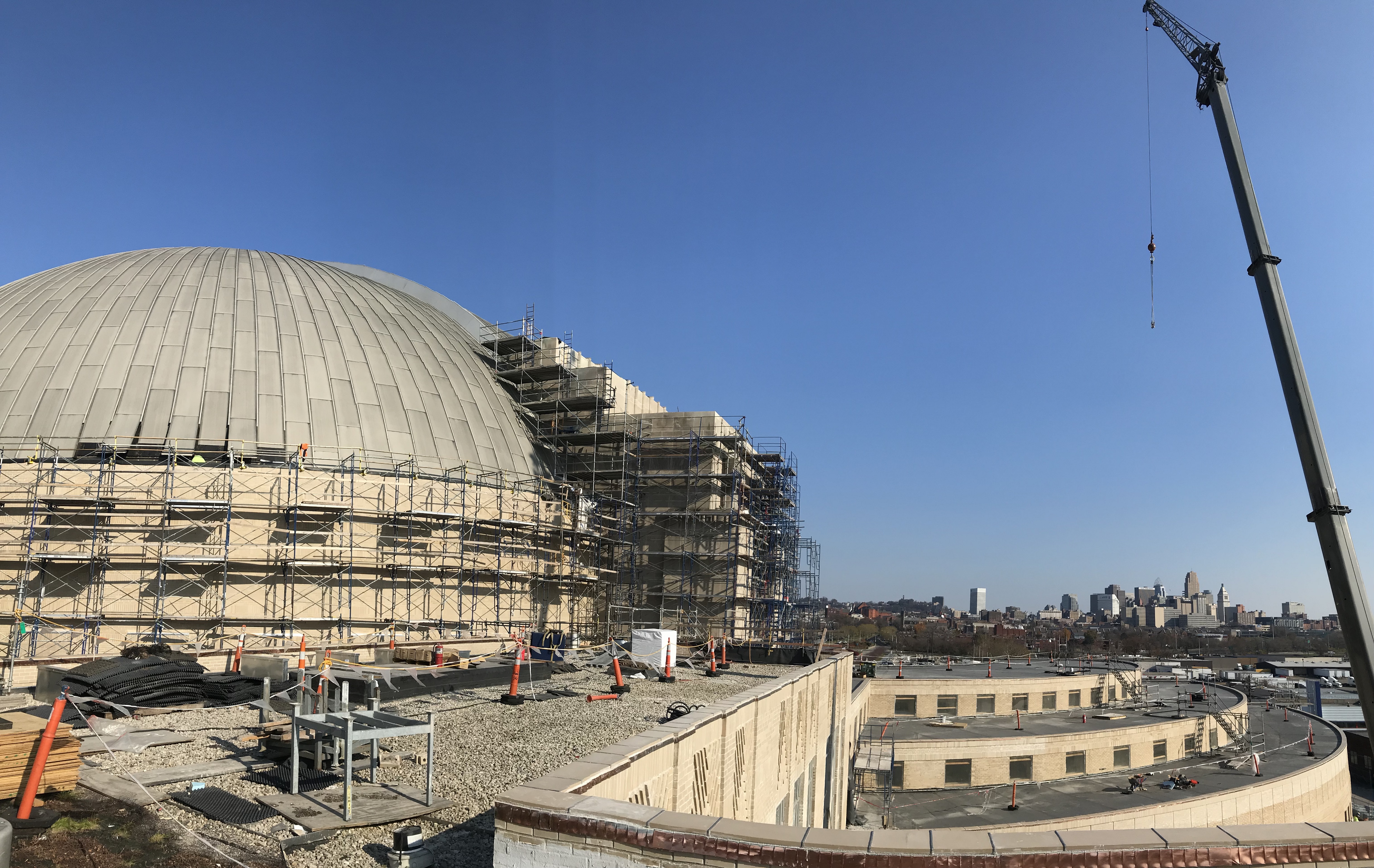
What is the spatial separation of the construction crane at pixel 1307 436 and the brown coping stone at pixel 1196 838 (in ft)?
30.3

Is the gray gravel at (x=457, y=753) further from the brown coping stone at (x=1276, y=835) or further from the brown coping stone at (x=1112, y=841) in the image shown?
the brown coping stone at (x=1276, y=835)

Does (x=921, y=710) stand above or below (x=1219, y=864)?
below

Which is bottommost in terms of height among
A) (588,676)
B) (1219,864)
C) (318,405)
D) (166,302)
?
(588,676)

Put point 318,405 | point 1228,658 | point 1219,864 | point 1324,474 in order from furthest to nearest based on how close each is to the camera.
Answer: point 1228,658
point 318,405
point 1324,474
point 1219,864

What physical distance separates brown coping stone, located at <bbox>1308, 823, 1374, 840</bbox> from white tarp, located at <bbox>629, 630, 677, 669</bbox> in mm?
17824

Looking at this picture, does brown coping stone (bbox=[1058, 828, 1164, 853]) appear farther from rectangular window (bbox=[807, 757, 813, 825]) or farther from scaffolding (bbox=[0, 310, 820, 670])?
scaffolding (bbox=[0, 310, 820, 670])

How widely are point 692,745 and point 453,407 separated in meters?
27.7

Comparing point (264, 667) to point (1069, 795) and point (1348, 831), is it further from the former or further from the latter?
point (1069, 795)

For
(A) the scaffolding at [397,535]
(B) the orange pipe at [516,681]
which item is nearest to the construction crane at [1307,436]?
(B) the orange pipe at [516,681]

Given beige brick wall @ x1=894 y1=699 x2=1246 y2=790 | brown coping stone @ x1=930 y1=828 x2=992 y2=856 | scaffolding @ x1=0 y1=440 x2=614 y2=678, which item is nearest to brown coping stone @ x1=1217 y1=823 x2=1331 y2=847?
brown coping stone @ x1=930 y1=828 x2=992 y2=856

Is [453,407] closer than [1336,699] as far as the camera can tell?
Yes

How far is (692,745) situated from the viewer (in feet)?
38.3

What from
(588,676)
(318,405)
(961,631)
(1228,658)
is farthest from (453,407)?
(961,631)

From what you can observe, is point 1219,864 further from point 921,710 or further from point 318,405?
point 921,710
